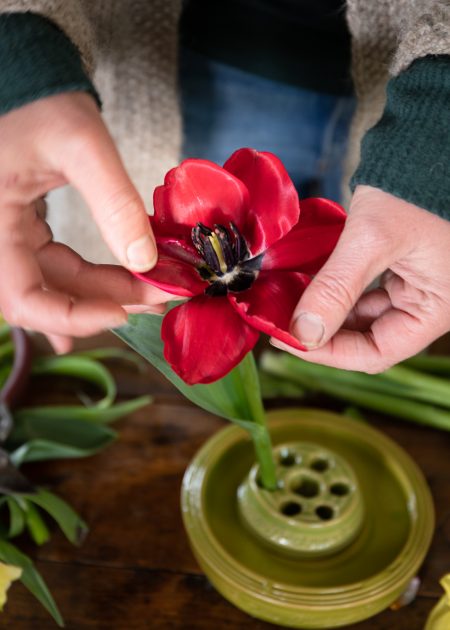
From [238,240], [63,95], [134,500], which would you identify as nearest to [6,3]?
[63,95]

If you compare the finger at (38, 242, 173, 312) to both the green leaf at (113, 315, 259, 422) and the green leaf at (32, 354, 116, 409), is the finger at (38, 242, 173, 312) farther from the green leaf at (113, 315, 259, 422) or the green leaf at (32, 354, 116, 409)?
the green leaf at (32, 354, 116, 409)

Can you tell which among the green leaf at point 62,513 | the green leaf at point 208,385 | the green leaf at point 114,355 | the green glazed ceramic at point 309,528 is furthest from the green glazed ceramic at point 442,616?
the green leaf at point 114,355

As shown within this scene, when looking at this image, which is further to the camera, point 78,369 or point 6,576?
point 78,369

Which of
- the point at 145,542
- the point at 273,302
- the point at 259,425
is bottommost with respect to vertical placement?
the point at 145,542

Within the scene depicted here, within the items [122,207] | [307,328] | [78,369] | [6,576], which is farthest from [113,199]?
[78,369]

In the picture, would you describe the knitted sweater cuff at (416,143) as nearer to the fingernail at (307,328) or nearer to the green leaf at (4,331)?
the fingernail at (307,328)

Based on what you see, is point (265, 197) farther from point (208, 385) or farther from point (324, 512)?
point (324, 512)

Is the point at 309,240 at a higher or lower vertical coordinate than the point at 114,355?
higher
